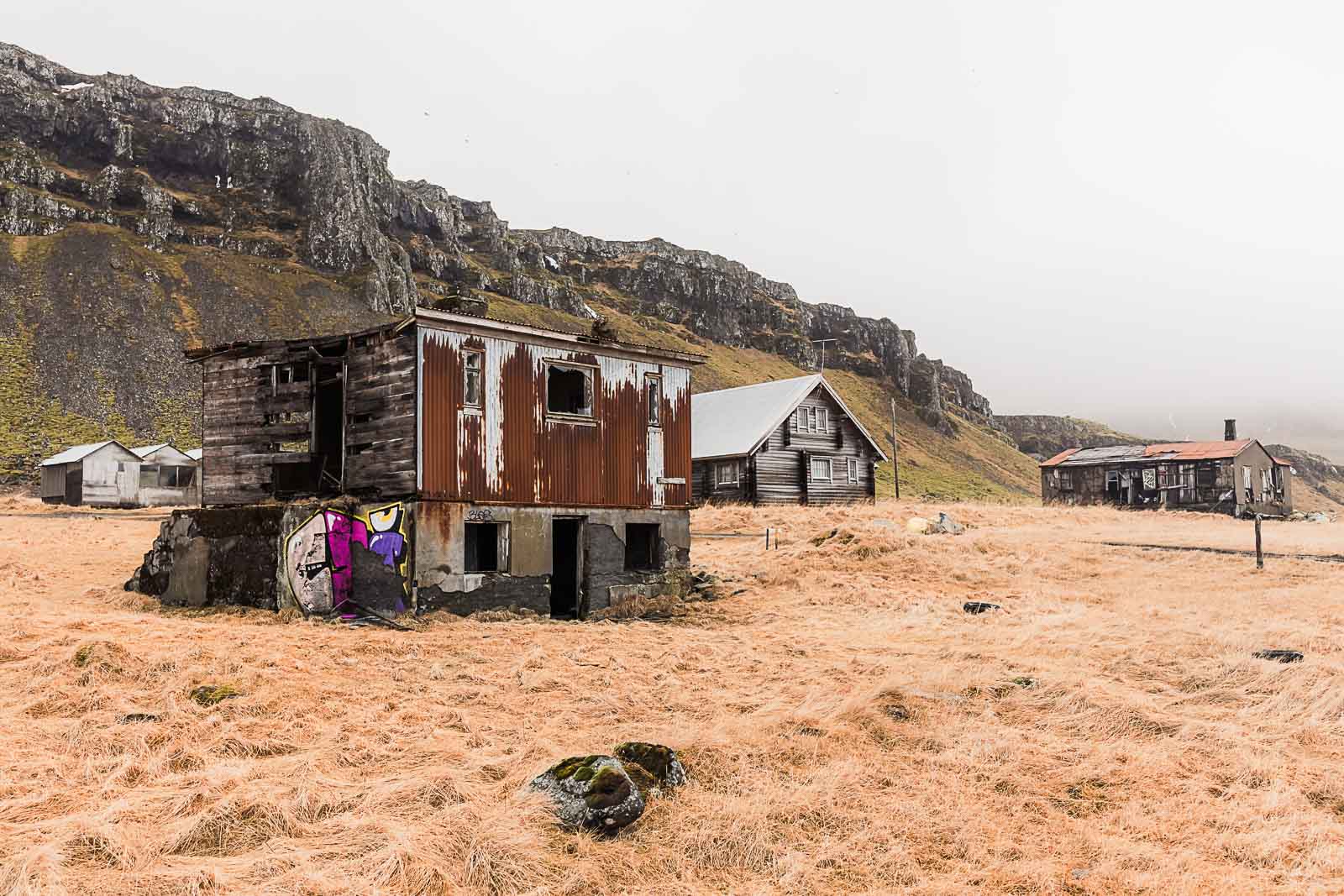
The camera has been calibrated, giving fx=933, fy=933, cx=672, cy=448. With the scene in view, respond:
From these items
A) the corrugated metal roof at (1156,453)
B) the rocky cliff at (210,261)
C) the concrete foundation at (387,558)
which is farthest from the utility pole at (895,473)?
the concrete foundation at (387,558)

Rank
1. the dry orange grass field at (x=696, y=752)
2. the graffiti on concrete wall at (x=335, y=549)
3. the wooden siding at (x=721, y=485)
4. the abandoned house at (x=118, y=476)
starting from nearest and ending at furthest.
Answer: the dry orange grass field at (x=696, y=752) → the graffiti on concrete wall at (x=335, y=549) → the wooden siding at (x=721, y=485) → the abandoned house at (x=118, y=476)

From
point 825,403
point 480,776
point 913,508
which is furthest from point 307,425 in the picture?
point 825,403

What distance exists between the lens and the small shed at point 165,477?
58.2 m

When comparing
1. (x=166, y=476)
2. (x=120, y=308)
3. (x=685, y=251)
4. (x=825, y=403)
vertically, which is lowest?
(x=166, y=476)

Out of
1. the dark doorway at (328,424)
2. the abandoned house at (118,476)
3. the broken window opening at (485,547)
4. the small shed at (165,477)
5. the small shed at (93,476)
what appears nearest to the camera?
the broken window opening at (485,547)

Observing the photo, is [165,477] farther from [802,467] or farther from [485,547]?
[485,547]

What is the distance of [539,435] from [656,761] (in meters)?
12.1

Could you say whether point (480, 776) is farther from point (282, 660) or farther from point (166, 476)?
point (166, 476)

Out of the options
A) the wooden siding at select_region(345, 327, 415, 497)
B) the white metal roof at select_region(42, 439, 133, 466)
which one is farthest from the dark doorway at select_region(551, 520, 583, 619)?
the white metal roof at select_region(42, 439, 133, 466)

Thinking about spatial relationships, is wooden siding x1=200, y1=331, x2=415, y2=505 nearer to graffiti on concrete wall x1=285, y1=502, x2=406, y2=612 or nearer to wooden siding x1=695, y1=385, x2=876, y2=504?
graffiti on concrete wall x1=285, y1=502, x2=406, y2=612

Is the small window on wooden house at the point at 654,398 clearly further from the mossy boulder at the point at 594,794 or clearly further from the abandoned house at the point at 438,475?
the mossy boulder at the point at 594,794

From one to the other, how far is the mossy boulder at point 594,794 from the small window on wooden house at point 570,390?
13032 mm

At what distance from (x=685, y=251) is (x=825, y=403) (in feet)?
410

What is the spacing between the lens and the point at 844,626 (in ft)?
62.5
